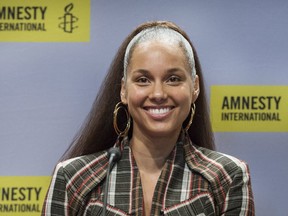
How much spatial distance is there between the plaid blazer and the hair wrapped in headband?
0.20 meters

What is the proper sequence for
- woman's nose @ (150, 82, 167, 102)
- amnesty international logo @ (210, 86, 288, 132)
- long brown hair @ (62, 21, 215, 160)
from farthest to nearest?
amnesty international logo @ (210, 86, 288, 132) → long brown hair @ (62, 21, 215, 160) → woman's nose @ (150, 82, 167, 102)

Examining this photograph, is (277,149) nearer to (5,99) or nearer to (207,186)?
(207,186)

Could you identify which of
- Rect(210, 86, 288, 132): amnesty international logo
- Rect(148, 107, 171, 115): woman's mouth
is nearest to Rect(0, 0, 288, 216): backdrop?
Rect(210, 86, 288, 132): amnesty international logo

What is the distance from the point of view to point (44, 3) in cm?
160

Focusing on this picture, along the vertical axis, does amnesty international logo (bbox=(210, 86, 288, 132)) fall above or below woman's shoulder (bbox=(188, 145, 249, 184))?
above

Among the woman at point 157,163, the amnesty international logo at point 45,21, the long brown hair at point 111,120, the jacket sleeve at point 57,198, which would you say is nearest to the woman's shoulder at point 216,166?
the woman at point 157,163

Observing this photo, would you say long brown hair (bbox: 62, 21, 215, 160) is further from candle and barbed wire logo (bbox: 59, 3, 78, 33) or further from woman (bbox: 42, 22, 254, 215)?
candle and barbed wire logo (bbox: 59, 3, 78, 33)

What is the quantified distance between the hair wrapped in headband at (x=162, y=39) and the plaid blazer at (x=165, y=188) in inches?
7.9

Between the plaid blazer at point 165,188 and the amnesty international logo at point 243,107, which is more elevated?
the amnesty international logo at point 243,107

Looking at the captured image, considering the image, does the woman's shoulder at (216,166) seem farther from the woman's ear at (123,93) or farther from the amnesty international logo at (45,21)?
the amnesty international logo at (45,21)

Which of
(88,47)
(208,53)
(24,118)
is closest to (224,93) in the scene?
(208,53)

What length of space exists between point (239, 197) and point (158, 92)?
28cm

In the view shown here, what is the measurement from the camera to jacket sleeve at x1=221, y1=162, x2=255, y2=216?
3.90 ft

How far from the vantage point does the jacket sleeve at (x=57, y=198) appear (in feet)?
3.97
